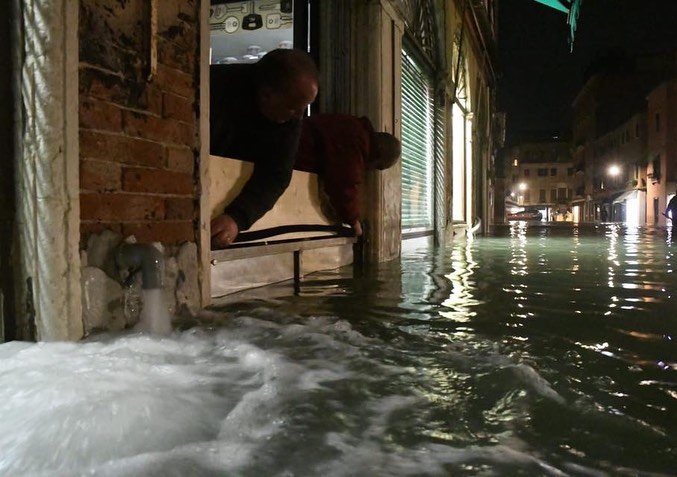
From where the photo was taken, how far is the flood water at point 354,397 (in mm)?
1608

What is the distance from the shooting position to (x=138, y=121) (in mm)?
3074

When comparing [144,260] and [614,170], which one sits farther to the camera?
[614,170]

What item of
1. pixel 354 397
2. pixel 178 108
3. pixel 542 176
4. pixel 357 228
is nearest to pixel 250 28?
pixel 357 228

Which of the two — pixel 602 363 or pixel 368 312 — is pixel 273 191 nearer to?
pixel 368 312

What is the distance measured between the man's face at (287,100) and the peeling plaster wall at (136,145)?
1.03 meters

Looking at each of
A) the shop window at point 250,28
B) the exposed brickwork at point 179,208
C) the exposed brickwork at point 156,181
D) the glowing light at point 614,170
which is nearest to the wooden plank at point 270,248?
the exposed brickwork at point 179,208

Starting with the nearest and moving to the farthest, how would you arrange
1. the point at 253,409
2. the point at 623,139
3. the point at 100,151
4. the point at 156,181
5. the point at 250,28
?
the point at 253,409
the point at 100,151
the point at 156,181
the point at 250,28
the point at 623,139

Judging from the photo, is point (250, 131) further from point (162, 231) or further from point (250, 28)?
point (250, 28)

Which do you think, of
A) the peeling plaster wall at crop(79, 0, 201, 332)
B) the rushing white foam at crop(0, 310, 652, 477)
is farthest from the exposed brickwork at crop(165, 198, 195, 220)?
the rushing white foam at crop(0, 310, 652, 477)

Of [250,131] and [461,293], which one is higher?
[250,131]

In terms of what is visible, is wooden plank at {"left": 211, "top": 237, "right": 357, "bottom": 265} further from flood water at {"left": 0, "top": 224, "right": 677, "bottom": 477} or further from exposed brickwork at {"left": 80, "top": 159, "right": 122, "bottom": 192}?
exposed brickwork at {"left": 80, "top": 159, "right": 122, "bottom": 192}

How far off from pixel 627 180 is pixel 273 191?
1731 inches

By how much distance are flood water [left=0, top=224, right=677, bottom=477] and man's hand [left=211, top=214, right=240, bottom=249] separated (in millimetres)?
499

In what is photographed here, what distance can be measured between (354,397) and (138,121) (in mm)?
1903
